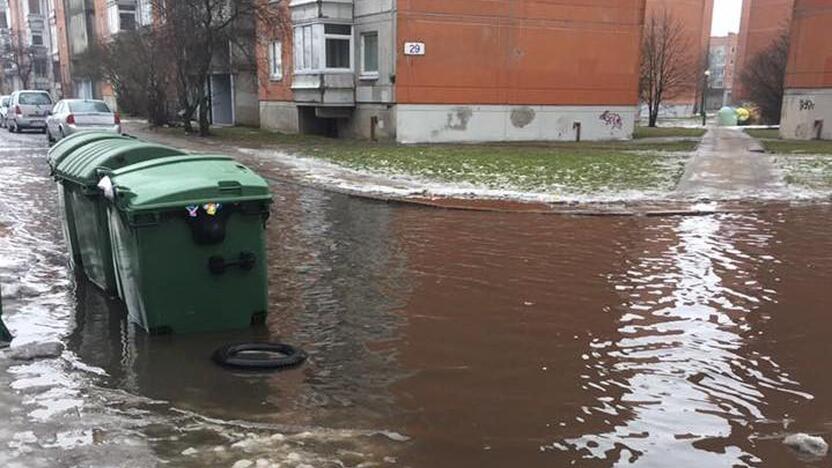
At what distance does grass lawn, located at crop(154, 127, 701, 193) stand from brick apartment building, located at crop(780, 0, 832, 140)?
6723 millimetres

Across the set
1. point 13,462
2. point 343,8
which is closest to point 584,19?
point 343,8

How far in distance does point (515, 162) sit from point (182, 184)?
1427cm

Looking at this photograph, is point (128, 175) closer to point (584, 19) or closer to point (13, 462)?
point (13, 462)

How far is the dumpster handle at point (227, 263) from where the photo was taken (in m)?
5.60

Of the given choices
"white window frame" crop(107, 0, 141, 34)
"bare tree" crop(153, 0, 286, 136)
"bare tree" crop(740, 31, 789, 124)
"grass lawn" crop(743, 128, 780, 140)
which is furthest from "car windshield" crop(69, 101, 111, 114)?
"bare tree" crop(740, 31, 789, 124)

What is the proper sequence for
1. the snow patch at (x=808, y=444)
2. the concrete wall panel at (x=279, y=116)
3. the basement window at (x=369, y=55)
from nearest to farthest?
the snow patch at (x=808, y=444), the basement window at (x=369, y=55), the concrete wall panel at (x=279, y=116)

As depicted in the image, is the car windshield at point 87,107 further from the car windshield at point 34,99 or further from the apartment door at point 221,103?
the apartment door at point 221,103

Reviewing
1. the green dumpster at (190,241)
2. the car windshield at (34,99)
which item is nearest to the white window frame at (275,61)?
the car windshield at (34,99)

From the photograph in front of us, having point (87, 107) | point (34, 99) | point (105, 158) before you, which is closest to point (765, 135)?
point (87, 107)

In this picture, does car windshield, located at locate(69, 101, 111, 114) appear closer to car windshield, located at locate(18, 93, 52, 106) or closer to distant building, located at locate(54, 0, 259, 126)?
distant building, located at locate(54, 0, 259, 126)

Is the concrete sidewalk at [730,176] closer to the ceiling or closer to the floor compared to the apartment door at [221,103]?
closer to the floor

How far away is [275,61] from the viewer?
33688 millimetres

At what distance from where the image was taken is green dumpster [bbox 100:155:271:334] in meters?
5.40

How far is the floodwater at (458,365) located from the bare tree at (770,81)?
39.0 metres
